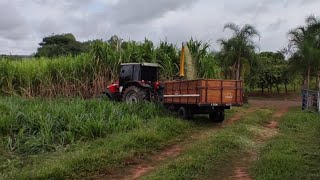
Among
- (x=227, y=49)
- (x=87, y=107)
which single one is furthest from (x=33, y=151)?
(x=227, y=49)

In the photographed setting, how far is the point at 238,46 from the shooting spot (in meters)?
28.7

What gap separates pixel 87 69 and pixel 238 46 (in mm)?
12693

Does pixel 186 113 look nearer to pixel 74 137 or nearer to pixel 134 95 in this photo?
pixel 134 95

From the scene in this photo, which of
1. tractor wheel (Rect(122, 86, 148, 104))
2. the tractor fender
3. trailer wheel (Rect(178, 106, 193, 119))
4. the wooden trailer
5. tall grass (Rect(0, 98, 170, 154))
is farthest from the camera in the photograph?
the tractor fender

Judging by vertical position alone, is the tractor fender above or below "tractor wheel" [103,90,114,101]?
above

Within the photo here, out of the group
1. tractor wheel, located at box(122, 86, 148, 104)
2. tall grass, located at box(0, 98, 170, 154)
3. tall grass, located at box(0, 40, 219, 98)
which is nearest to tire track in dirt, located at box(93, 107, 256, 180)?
tall grass, located at box(0, 98, 170, 154)

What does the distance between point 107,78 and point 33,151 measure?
1025 centimetres

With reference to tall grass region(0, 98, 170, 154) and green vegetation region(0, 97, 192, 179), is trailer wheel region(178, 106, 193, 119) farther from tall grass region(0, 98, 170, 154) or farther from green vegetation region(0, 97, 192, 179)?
tall grass region(0, 98, 170, 154)

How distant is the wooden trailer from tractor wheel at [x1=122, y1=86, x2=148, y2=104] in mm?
1045

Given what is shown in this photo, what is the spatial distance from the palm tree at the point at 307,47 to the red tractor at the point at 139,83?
1313 cm

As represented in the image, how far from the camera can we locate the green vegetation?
26.7ft

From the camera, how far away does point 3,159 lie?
8.74 metres

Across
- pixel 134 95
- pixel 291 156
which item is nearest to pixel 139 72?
pixel 134 95

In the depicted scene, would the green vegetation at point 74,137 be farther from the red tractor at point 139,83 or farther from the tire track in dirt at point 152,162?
the red tractor at point 139,83
